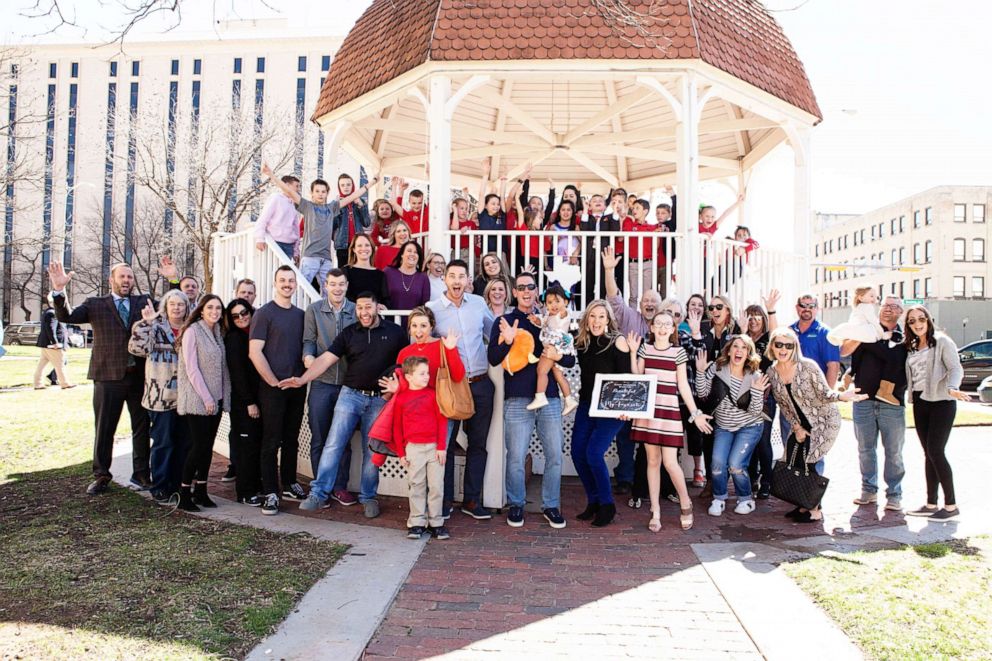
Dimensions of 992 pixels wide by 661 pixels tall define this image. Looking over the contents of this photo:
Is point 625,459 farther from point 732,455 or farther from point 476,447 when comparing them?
point 476,447

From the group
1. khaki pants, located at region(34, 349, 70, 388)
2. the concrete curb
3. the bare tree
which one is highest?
the bare tree

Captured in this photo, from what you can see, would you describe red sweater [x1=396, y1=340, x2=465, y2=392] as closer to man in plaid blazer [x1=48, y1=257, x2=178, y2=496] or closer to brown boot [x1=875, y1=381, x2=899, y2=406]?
man in plaid blazer [x1=48, y1=257, x2=178, y2=496]

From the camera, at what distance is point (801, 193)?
9820 mm

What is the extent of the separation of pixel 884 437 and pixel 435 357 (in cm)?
408

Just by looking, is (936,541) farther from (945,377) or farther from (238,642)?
(238,642)

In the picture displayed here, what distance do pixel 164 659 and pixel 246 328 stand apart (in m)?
3.66

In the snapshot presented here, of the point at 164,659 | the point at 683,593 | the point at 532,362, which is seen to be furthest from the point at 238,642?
the point at 532,362

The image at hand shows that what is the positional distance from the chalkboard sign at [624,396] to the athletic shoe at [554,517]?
870 millimetres

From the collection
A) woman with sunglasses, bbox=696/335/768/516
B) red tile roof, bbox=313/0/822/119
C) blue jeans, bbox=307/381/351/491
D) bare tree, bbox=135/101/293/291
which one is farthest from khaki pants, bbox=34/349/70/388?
woman with sunglasses, bbox=696/335/768/516

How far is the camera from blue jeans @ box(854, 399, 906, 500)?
653 centimetres

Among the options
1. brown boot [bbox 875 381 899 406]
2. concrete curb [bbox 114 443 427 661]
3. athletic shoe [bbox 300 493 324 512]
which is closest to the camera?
concrete curb [bbox 114 443 427 661]

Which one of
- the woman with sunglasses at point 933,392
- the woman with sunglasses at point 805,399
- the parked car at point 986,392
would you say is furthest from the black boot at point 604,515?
the parked car at point 986,392

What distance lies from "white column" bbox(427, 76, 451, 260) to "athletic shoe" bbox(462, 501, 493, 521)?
113 inches

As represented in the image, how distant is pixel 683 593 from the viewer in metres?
4.52
